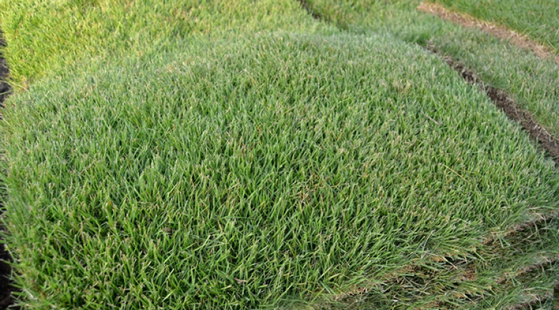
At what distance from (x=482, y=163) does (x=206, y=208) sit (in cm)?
154

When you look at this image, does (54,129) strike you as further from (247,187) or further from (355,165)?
(355,165)

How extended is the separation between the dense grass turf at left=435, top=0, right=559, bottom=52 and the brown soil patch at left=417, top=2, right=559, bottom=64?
0.05 metres

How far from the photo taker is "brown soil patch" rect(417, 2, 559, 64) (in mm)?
3957

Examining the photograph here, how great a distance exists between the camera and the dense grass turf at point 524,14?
13.3ft

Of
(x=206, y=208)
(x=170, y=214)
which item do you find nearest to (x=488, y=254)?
(x=206, y=208)

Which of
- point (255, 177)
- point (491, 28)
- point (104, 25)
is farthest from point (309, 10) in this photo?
point (255, 177)

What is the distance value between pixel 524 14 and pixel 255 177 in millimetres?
3946

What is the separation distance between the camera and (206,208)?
1776mm

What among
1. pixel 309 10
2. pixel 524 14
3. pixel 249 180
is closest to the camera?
pixel 249 180

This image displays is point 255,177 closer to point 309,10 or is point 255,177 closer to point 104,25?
point 104,25

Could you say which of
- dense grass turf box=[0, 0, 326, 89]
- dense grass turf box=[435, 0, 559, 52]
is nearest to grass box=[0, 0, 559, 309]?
dense grass turf box=[0, 0, 326, 89]

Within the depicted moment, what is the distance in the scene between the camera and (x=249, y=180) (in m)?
1.91

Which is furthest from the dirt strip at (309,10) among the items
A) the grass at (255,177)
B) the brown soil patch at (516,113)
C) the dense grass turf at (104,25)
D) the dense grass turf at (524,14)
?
the dense grass turf at (524,14)

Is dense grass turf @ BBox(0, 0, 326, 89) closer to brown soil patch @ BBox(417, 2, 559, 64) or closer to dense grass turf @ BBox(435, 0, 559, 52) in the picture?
brown soil patch @ BBox(417, 2, 559, 64)
